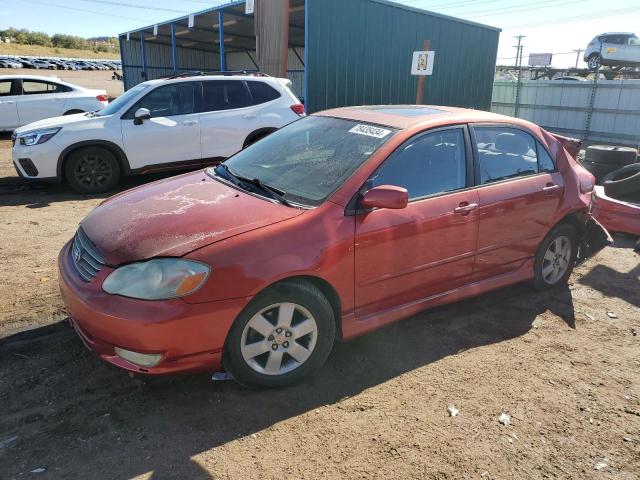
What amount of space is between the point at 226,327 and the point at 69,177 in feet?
20.2

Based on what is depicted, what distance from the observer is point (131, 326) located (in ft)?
8.55

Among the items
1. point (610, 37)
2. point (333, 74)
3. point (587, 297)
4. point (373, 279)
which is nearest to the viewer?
point (373, 279)

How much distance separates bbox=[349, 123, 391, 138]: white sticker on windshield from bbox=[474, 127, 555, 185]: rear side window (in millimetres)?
850

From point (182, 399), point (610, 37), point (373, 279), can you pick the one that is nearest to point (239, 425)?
point (182, 399)

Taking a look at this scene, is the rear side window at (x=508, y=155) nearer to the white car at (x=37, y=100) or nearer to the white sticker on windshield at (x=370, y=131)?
the white sticker on windshield at (x=370, y=131)

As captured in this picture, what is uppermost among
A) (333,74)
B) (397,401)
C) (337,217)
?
(333,74)

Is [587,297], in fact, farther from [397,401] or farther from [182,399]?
[182,399]

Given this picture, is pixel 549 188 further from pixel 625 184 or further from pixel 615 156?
pixel 615 156

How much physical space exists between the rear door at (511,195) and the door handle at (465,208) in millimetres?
93

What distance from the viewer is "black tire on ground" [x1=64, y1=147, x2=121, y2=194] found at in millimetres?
7680

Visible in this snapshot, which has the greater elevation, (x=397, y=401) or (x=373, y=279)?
(x=373, y=279)

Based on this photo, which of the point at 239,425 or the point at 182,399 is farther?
the point at 182,399

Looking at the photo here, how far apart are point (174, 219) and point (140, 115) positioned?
529 centimetres

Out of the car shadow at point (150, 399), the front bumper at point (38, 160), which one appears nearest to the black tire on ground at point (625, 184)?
the car shadow at point (150, 399)
